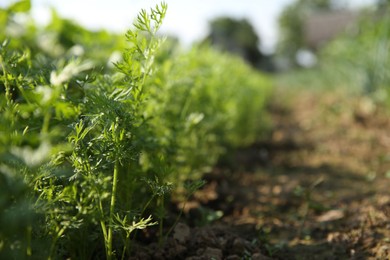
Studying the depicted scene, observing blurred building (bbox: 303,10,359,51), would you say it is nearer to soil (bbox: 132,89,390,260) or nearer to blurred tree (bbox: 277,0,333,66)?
blurred tree (bbox: 277,0,333,66)

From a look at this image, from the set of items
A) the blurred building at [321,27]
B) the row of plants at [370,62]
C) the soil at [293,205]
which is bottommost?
the soil at [293,205]

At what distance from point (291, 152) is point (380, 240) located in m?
2.51

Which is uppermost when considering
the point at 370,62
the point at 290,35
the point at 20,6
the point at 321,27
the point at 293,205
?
the point at 290,35

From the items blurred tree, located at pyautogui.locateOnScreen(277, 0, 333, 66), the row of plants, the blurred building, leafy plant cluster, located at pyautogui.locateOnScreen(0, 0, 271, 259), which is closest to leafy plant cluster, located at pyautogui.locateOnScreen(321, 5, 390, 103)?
the row of plants

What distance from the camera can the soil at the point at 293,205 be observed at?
1743 mm

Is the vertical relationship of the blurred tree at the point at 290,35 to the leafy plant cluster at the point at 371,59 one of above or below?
above

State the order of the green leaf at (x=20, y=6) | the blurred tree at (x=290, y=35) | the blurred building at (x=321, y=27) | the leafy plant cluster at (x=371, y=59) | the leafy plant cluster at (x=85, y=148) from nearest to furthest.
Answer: the leafy plant cluster at (x=85, y=148) → the green leaf at (x=20, y=6) → the leafy plant cluster at (x=371, y=59) → the blurred building at (x=321, y=27) → the blurred tree at (x=290, y=35)

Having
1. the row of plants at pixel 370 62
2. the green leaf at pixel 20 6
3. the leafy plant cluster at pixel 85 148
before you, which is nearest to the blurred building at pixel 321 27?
the row of plants at pixel 370 62

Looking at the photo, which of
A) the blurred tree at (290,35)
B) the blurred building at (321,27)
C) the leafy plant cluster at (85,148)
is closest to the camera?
the leafy plant cluster at (85,148)

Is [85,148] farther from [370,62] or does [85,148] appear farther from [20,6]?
[370,62]

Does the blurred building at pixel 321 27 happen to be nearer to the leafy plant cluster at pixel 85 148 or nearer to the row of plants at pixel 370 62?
the row of plants at pixel 370 62

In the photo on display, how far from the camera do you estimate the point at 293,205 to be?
A: 255cm

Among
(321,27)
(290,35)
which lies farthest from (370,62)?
(290,35)

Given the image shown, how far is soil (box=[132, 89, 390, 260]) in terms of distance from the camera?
174 centimetres
